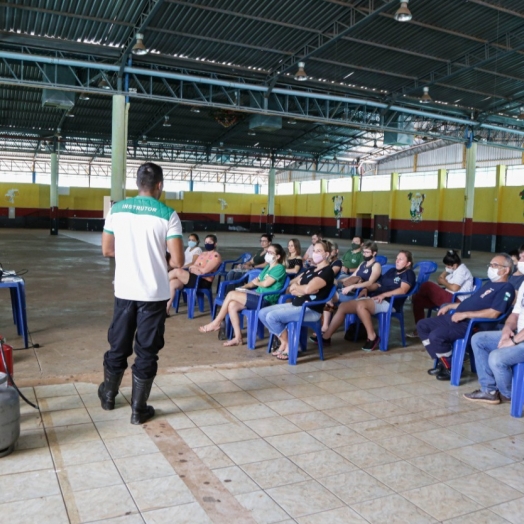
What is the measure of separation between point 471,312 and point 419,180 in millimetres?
26886

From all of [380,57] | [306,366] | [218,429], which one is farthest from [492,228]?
[218,429]

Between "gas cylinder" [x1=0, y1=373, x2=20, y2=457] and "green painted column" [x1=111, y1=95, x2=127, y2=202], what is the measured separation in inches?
408

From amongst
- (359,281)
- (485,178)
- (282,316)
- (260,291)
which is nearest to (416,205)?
(485,178)

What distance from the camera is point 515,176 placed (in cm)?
2441

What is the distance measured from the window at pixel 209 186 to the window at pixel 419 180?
54.7 feet

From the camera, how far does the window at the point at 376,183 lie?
31.9m

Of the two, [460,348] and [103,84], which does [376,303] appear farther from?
[103,84]

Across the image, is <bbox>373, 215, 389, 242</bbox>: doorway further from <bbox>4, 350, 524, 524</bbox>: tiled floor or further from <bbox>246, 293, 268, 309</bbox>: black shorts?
<bbox>4, 350, 524, 524</bbox>: tiled floor

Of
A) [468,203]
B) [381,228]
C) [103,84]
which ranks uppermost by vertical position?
[103,84]

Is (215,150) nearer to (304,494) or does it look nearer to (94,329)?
(94,329)

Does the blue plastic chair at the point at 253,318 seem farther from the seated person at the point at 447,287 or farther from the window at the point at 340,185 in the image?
the window at the point at 340,185

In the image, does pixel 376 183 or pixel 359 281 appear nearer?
pixel 359 281

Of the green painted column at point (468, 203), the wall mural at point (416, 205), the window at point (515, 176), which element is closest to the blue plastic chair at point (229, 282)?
the green painted column at point (468, 203)

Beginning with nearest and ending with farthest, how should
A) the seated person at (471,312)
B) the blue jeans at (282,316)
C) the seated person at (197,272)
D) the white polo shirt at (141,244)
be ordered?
the white polo shirt at (141,244) → the seated person at (471,312) → the blue jeans at (282,316) → the seated person at (197,272)
